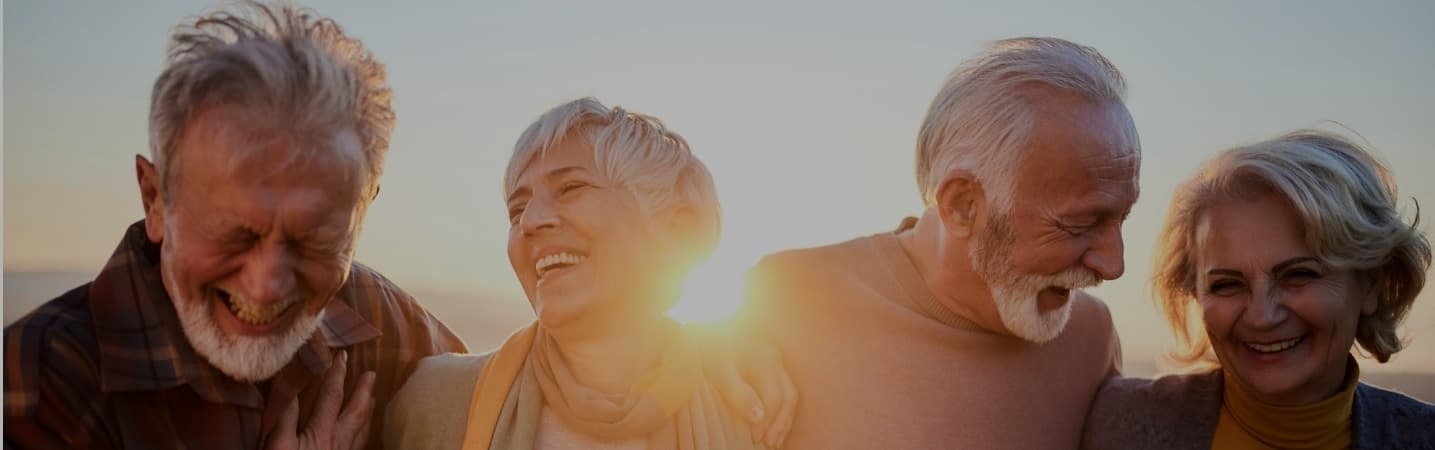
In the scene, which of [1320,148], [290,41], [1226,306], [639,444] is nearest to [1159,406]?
[1226,306]

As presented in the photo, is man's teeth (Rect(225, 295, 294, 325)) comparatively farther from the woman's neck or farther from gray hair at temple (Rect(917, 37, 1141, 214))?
gray hair at temple (Rect(917, 37, 1141, 214))

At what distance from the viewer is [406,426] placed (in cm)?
334

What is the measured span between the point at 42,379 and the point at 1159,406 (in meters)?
2.92

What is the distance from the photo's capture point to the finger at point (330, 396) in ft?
10.6

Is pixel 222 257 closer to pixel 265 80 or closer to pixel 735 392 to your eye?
pixel 265 80

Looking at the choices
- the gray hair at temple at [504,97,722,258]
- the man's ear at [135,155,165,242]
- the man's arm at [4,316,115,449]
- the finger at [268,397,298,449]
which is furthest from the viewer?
the gray hair at temple at [504,97,722,258]

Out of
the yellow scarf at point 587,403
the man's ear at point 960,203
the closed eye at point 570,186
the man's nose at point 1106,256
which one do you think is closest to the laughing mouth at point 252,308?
the yellow scarf at point 587,403

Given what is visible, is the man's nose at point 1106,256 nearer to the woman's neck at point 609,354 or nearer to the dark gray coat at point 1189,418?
the dark gray coat at point 1189,418

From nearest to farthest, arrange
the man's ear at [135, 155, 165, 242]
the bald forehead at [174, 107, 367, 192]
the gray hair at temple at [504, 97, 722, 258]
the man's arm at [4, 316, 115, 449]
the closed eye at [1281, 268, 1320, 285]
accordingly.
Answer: the man's arm at [4, 316, 115, 449]
the bald forehead at [174, 107, 367, 192]
the man's ear at [135, 155, 165, 242]
the gray hair at temple at [504, 97, 722, 258]
the closed eye at [1281, 268, 1320, 285]

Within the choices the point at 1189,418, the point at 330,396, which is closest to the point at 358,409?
the point at 330,396

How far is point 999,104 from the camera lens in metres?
3.68

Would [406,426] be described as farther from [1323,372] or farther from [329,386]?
[1323,372]

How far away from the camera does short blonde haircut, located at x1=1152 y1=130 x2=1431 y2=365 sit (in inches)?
147

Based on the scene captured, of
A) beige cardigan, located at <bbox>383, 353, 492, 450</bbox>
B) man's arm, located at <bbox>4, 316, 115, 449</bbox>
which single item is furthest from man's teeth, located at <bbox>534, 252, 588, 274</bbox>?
man's arm, located at <bbox>4, 316, 115, 449</bbox>
